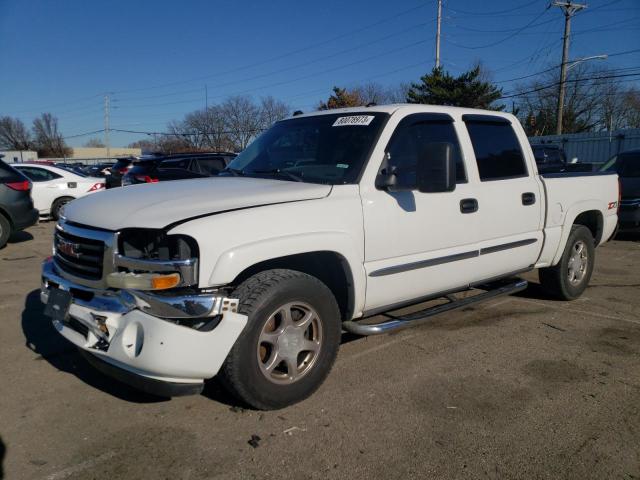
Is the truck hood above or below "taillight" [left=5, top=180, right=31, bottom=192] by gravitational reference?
above

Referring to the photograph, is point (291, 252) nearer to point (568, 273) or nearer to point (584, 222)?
point (568, 273)

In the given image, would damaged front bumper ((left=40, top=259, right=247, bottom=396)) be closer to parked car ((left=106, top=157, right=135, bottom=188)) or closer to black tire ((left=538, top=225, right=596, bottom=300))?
black tire ((left=538, top=225, right=596, bottom=300))

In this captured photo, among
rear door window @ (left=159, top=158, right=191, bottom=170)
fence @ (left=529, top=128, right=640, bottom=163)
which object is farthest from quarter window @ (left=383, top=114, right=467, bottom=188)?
fence @ (left=529, top=128, right=640, bottom=163)

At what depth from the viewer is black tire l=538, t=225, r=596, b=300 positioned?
5.47 meters

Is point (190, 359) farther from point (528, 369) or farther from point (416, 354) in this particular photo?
point (528, 369)

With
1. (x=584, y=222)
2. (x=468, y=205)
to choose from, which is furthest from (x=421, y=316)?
(x=584, y=222)

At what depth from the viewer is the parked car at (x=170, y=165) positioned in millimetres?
11117

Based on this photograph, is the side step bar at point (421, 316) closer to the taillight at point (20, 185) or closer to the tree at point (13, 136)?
the taillight at point (20, 185)

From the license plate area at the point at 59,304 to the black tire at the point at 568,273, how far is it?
4643mm

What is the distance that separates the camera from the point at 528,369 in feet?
12.8

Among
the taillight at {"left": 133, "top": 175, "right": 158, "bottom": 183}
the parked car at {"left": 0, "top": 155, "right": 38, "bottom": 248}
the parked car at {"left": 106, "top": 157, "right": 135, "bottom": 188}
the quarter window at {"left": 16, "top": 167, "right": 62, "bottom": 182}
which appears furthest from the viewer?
the parked car at {"left": 106, "top": 157, "right": 135, "bottom": 188}

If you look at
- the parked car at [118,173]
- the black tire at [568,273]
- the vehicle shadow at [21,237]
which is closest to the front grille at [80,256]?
the black tire at [568,273]

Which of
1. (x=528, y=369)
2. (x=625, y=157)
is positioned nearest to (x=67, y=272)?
(x=528, y=369)

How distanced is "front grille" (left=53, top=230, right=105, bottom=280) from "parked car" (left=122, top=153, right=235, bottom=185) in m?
7.62
